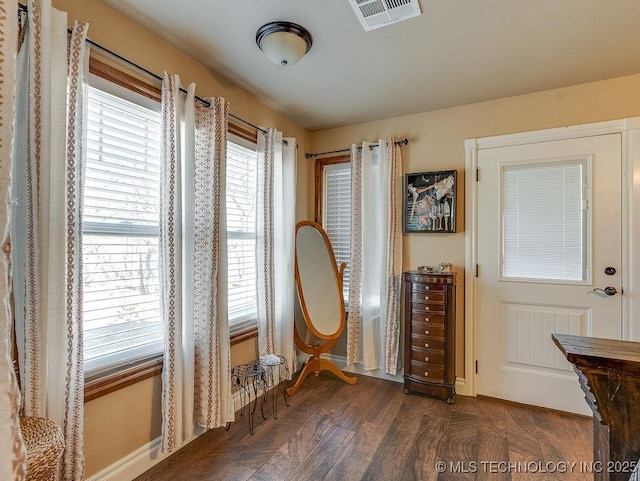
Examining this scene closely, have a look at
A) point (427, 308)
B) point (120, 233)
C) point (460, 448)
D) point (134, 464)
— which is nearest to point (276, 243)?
point (120, 233)

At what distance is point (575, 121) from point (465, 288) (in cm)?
151

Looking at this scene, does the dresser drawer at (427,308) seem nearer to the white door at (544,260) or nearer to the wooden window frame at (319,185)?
the white door at (544,260)

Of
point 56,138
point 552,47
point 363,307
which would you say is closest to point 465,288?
point 363,307

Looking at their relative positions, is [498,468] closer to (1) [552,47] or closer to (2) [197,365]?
(2) [197,365]

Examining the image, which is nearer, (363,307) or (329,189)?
(363,307)

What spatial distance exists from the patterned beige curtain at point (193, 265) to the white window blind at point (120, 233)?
13 centimetres

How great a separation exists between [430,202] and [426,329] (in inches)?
43.1

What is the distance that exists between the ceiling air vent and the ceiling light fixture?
329mm

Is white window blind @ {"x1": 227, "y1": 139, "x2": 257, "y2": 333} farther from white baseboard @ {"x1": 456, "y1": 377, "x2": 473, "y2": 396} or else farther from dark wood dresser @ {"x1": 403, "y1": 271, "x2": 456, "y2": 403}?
white baseboard @ {"x1": 456, "y1": 377, "x2": 473, "y2": 396}

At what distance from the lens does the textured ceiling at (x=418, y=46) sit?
160 centimetres

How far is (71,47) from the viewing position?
137 cm

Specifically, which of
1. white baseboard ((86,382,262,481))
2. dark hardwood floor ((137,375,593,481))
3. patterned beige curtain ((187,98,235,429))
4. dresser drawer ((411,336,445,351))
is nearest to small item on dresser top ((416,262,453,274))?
dresser drawer ((411,336,445,351))

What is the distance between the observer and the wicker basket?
1002mm

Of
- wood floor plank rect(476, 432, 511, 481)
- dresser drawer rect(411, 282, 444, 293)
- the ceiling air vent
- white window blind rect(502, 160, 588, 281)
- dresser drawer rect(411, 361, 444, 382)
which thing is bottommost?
wood floor plank rect(476, 432, 511, 481)
